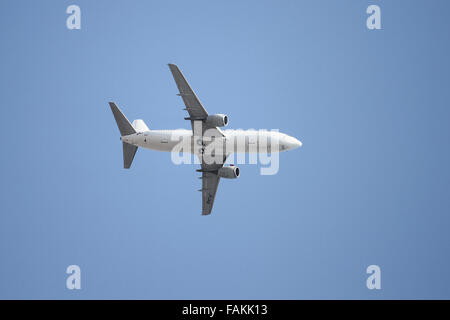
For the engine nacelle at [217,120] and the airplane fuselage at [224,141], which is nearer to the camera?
the engine nacelle at [217,120]

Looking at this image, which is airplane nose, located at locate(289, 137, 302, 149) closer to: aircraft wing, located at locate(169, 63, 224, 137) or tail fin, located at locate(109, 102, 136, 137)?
aircraft wing, located at locate(169, 63, 224, 137)

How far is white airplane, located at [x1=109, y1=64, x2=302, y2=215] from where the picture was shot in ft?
274

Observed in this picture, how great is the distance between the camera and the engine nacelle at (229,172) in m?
88.1

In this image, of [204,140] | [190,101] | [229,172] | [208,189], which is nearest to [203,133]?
[204,140]

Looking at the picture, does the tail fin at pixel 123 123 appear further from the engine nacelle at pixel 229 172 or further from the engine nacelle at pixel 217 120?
the engine nacelle at pixel 229 172

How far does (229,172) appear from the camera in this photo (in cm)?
8825

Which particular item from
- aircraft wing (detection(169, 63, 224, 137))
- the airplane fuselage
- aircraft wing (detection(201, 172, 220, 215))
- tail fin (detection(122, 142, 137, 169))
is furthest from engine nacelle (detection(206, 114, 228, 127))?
tail fin (detection(122, 142, 137, 169))

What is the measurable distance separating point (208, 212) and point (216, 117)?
14125 mm

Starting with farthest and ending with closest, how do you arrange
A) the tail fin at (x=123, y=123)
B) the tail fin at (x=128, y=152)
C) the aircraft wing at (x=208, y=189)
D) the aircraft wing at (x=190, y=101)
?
the aircraft wing at (x=208, y=189) < the tail fin at (x=128, y=152) < the tail fin at (x=123, y=123) < the aircraft wing at (x=190, y=101)

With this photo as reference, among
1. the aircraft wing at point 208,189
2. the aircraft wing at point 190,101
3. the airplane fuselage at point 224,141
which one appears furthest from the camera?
the aircraft wing at point 208,189

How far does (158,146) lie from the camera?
87.4 metres

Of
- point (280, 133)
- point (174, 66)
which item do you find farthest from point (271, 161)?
point (174, 66)

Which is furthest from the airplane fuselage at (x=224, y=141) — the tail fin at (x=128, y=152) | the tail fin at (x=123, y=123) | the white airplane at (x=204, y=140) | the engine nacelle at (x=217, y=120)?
the engine nacelle at (x=217, y=120)
